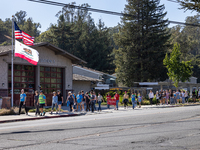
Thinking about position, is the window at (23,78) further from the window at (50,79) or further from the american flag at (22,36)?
the american flag at (22,36)

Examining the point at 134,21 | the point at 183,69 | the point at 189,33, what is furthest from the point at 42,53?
the point at 189,33

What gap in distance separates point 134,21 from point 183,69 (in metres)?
15.6

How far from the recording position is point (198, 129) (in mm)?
10883

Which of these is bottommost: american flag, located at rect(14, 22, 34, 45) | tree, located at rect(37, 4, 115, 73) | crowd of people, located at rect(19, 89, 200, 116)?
crowd of people, located at rect(19, 89, 200, 116)

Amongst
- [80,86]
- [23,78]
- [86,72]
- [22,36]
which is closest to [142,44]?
[86,72]

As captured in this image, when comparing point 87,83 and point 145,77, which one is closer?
point 87,83

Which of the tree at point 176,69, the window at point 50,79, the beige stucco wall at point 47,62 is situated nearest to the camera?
the beige stucco wall at point 47,62

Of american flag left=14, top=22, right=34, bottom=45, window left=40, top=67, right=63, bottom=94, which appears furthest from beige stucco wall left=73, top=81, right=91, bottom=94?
american flag left=14, top=22, right=34, bottom=45

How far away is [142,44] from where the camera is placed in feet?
150

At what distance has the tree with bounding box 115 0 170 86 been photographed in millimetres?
45469

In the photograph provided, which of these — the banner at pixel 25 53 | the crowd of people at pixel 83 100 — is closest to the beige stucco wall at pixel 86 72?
the crowd of people at pixel 83 100

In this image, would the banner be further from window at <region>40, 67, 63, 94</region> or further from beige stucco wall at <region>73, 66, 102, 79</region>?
beige stucco wall at <region>73, 66, 102, 79</region>

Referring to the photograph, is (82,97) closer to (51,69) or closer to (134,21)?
(51,69)

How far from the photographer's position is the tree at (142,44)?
45.5m
